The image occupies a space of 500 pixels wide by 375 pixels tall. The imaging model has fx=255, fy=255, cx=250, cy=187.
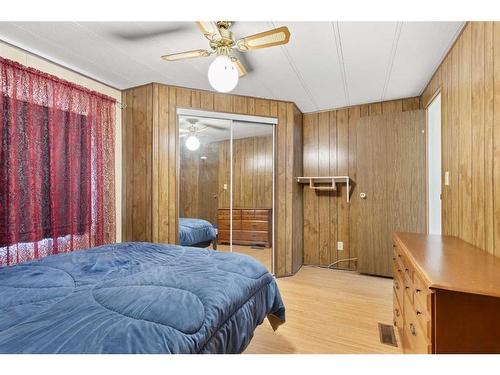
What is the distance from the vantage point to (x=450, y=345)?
993 mm

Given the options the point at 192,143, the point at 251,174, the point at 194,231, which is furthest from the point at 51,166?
the point at 251,174

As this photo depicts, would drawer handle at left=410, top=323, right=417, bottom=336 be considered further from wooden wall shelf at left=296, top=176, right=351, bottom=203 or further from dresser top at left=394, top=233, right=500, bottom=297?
wooden wall shelf at left=296, top=176, right=351, bottom=203

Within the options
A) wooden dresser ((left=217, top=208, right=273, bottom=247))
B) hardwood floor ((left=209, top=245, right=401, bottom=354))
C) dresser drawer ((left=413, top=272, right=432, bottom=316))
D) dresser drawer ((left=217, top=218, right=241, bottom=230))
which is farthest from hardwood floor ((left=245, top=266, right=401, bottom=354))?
dresser drawer ((left=217, top=218, right=241, bottom=230))

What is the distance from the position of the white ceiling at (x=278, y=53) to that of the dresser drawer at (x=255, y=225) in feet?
5.68

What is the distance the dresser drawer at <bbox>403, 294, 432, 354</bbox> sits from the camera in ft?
3.68

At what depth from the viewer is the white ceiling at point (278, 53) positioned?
1.94m

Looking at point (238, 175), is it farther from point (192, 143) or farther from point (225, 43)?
point (225, 43)

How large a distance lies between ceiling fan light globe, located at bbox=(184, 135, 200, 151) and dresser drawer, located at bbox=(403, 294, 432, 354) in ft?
8.84
